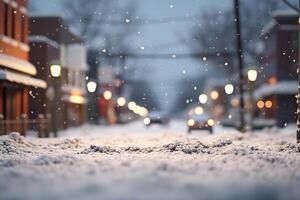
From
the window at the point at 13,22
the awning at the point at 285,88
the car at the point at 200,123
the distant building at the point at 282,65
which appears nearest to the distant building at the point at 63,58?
the window at the point at 13,22

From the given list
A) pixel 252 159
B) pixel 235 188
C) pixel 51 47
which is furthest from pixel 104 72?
pixel 235 188

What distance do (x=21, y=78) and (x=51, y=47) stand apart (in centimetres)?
1300

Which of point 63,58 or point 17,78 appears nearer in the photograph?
point 17,78

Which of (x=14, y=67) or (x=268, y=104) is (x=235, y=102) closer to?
(x=268, y=104)

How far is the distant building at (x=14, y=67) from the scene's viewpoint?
1154 inches

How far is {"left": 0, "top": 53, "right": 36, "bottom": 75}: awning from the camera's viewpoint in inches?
1129

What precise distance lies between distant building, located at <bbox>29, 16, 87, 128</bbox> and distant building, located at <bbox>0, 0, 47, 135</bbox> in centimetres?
654

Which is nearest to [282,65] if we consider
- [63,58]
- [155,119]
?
[155,119]

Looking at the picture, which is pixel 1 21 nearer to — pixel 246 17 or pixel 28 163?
pixel 28 163

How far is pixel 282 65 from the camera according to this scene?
48.2m

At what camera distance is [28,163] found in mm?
12102

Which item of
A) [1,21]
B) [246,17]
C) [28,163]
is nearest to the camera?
[28,163]

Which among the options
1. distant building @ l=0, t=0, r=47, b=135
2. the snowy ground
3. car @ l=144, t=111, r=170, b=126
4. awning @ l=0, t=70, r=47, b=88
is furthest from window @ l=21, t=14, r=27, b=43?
the snowy ground

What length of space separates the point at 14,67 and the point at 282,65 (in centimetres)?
2470
